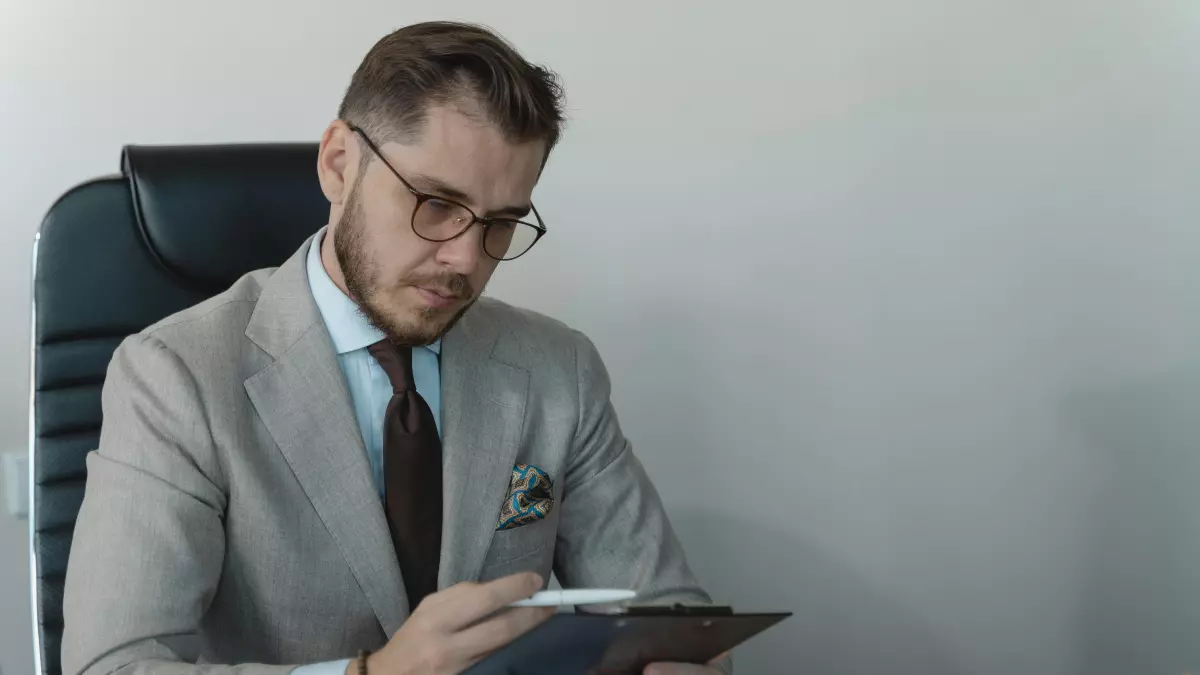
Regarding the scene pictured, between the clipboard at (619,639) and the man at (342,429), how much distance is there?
69 mm

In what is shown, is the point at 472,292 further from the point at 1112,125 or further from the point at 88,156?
the point at 1112,125

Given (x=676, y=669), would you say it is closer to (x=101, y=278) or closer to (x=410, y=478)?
(x=410, y=478)

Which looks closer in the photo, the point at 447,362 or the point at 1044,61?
the point at 447,362

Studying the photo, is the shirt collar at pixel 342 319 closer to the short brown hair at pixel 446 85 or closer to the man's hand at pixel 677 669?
the short brown hair at pixel 446 85

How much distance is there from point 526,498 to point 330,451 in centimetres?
26

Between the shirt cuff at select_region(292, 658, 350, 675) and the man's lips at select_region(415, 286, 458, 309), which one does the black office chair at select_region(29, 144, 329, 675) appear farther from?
the shirt cuff at select_region(292, 658, 350, 675)

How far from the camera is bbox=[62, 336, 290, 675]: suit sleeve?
1.14 m

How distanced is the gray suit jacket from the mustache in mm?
128

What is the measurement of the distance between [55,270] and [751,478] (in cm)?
128

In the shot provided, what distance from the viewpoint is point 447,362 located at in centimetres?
144

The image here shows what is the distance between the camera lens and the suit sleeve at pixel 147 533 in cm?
114

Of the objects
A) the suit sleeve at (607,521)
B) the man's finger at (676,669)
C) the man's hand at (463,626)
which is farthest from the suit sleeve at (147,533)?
the suit sleeve at (607,521)

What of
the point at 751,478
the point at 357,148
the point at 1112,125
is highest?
the point at 1112,125

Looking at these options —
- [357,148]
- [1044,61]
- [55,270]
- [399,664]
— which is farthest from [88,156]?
[1044,61]
